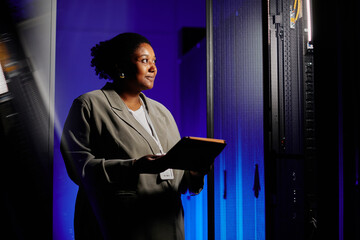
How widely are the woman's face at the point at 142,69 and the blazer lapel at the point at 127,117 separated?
132mm

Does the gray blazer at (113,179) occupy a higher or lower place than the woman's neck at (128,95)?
lower

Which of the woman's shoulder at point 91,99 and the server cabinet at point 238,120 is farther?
the server cabinet at point 238,120

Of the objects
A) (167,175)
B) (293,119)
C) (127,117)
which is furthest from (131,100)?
(293,119)

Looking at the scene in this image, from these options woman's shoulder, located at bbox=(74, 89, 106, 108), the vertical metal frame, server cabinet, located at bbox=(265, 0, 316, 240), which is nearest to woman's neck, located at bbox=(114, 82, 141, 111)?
woman's shoulder, located at bbox=(74, 89, 106, 108)

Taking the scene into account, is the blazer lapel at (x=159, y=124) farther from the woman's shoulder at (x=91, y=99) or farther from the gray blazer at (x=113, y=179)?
the woman's shoulder at (x=91, y=99)

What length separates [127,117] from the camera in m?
1.62

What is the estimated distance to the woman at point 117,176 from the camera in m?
1.49

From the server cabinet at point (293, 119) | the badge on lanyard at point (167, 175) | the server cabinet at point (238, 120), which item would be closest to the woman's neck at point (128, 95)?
the badge on lanyard at point (167, 175)

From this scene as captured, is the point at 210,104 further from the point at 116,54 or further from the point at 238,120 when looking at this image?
the point at 116,54

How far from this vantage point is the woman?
1487 mm

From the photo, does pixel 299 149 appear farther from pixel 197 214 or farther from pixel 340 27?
pixel 340 27

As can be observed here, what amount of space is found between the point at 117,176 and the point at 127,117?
0.30m

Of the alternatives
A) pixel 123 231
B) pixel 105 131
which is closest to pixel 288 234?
pixel 123 231

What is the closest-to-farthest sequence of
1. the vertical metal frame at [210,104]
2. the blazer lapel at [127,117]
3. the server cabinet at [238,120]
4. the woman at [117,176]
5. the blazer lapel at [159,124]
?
the woman at [117,176], the blazer lapel at [127,117], the blazer lapel at [159,124], the vertical metal frame at [210,104], the server cabinet at [238,120]
